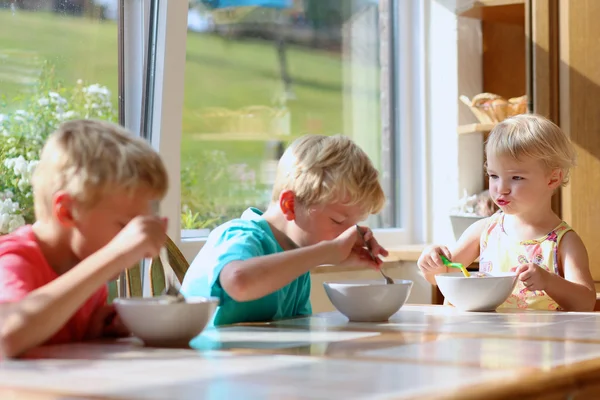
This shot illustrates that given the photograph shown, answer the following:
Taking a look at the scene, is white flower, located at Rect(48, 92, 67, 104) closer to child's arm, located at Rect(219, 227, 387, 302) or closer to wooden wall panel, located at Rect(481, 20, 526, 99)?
child's arm, located at Rect(219, 227, 387, 302)

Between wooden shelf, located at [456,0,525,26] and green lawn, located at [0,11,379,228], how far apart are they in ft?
1.90

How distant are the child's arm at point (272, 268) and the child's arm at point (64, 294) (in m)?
0.40

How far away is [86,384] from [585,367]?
1.76 feet

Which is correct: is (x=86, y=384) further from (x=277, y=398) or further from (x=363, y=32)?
(x=363, y=32)

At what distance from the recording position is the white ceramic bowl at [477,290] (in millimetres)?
1723

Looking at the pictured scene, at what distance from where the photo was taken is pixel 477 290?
68.1 inches

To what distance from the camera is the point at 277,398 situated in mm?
791

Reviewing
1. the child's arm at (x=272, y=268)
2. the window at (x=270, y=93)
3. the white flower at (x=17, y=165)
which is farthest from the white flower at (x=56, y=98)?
the child's arm at (x=272, y=268)

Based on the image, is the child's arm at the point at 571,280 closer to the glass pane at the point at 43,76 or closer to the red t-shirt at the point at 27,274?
the red t-shirt at the point at 27,274

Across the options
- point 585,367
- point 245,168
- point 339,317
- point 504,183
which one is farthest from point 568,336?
point 245,168

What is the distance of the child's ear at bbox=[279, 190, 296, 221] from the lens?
1844mm

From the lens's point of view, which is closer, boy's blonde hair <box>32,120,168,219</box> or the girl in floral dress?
boy's blonde hair <box>32,120,168,219</box>

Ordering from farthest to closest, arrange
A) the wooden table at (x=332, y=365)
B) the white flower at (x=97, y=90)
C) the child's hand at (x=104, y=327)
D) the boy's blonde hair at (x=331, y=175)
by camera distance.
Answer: the white flower at (x=97, y=90)
the boy's blonde hair at (x=331, y=175)
the child's hand at (x=104, y=327)
the wooden table at (x=332, y=365)

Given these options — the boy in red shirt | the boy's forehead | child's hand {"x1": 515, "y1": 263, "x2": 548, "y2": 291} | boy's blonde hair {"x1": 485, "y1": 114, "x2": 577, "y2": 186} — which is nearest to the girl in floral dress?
boy's blonde hair {"x1": 485, "y1": 114, "x2": 577, "y2": 186}
